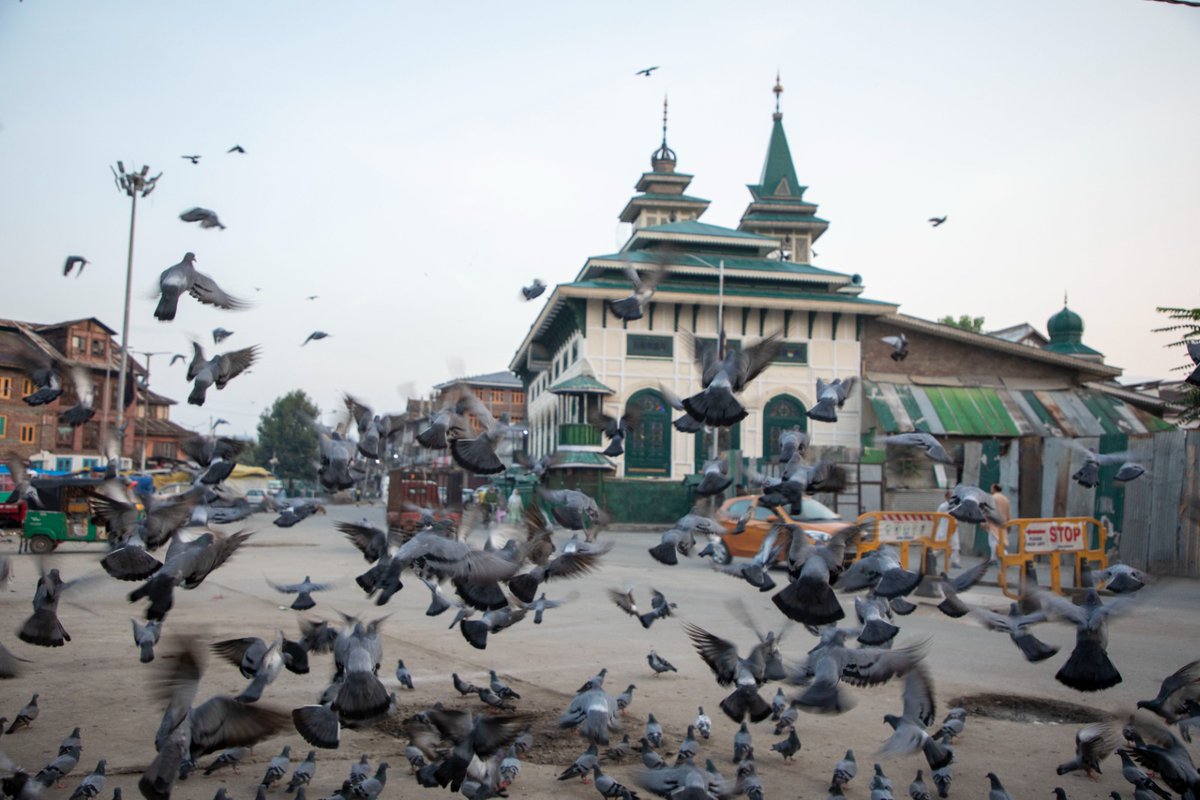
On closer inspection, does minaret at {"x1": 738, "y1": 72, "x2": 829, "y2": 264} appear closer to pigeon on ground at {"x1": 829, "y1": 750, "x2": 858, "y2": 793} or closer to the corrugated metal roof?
the corrugated metal roof

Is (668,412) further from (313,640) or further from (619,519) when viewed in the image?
(313,640)

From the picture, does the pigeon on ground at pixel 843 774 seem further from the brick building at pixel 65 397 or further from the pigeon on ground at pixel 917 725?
the brick building at pixel 65 397

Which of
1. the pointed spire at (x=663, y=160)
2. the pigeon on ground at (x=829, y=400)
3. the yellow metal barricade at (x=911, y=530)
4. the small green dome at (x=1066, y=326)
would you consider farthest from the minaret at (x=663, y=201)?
the pigeon on ground at (x=829, y=400)

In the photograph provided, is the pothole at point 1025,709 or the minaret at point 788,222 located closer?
the pothole at point 1025,709

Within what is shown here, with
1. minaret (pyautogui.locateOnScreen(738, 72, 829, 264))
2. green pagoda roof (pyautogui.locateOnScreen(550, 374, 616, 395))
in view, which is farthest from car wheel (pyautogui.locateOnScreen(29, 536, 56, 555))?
minaret (pyautogui.locateOnScreen(738, 72, 829, 264))

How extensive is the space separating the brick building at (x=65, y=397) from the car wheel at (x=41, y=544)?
6.24 ft

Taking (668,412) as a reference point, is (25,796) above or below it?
below

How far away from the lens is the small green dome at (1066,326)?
1881 inches

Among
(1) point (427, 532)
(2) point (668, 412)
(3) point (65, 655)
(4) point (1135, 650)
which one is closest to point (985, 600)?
(4) point (1135, 650)

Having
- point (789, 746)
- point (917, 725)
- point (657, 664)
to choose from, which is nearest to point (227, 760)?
point (789, 746)

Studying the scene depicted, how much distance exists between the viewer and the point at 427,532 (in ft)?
18.3

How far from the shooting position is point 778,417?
1282 inches

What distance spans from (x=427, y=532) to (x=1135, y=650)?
23.3 feet

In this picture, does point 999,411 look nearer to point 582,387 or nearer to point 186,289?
point 582,387
